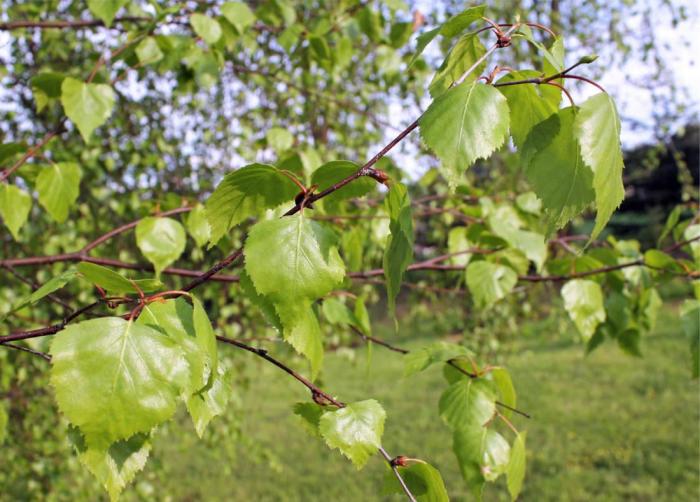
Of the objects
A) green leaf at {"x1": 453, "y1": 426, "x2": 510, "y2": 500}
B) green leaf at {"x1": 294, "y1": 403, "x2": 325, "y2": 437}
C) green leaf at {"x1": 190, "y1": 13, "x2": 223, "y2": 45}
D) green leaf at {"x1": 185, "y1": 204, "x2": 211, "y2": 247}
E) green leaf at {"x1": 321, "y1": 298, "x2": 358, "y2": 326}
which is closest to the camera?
green leaf at {"x1": 294, "y1": 403, "x2": 325, "y2": 437}

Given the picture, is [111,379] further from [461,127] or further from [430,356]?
[430,356]

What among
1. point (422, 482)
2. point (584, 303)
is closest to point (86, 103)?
point (422, 482)

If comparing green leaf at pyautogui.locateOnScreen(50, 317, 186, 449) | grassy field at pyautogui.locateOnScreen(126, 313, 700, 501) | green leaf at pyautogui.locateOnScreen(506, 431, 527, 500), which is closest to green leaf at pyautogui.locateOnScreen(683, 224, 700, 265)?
green leaf at pyautogui.locateOnScreen(506, 431, 527, 500)

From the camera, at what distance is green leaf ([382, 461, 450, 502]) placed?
72 centimetres

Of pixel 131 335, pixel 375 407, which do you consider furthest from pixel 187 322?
pixel 375 407

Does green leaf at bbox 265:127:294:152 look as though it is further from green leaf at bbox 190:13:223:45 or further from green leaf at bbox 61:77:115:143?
green leaf at bbox 61:77:115:143

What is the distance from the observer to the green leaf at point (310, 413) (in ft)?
2.64

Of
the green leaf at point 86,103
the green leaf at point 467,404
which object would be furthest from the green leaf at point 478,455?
the green leaf at point 86,103

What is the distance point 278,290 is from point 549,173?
0.93 ft

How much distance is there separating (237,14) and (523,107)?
1131 mm

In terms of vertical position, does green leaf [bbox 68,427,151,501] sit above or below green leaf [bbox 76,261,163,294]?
below

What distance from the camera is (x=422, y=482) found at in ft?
2.43

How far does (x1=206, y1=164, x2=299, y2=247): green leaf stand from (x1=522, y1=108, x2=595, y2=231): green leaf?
0.84 feet

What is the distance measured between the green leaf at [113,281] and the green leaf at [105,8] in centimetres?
90
